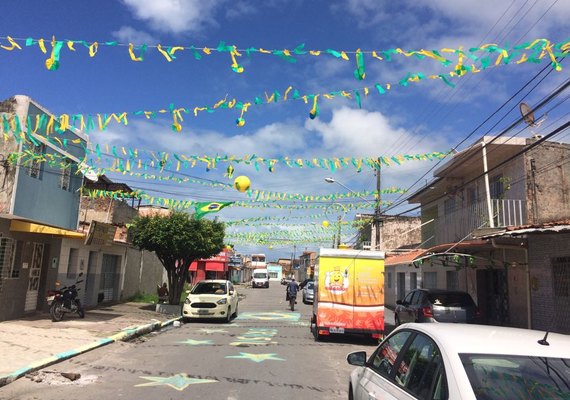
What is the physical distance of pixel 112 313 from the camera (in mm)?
19344

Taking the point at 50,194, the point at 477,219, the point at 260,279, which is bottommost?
the point at 260,279

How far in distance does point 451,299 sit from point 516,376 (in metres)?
11.9

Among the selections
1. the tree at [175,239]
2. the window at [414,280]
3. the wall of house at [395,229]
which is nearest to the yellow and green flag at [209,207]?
the tree at [175,239]

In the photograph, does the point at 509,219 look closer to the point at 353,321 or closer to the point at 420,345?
the point at 353,321

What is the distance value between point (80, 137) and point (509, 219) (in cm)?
1669

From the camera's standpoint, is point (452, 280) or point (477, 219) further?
point (452, 280)

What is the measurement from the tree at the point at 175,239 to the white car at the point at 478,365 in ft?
57.9

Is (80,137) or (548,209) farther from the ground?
(80,137)

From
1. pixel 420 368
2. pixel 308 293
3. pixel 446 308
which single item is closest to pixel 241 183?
pixel 446 308

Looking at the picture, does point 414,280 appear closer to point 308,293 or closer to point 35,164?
point 308,293

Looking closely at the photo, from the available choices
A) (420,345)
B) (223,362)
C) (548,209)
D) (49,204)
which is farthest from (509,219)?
(49,204)

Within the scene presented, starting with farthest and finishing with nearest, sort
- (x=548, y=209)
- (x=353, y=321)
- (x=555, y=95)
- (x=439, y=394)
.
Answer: (x=548, y=209) < (x=353, y=321) < (x=555, y=95) < (x=439, y=394)

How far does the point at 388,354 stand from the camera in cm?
461

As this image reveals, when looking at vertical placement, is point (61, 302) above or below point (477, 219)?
below
